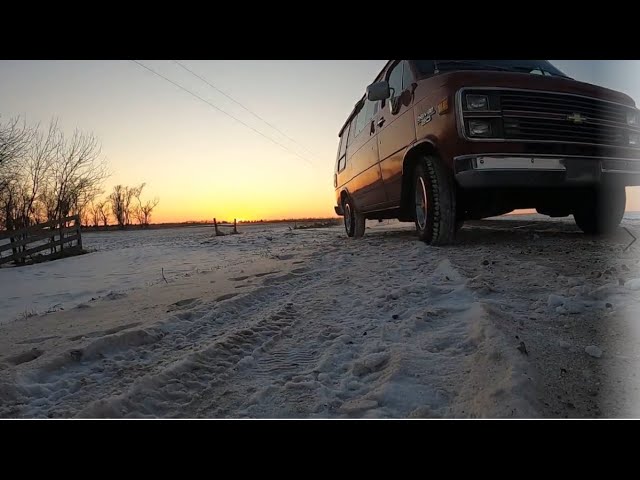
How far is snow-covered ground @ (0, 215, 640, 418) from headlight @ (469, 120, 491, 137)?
1.15 metres

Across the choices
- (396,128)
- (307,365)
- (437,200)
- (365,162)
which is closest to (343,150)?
(365,162)

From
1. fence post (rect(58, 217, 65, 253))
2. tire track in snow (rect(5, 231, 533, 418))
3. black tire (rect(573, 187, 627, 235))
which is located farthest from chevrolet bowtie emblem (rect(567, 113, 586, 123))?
fence post (rect(58, 217, 65, 253))

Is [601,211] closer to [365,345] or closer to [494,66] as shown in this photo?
[494,66]

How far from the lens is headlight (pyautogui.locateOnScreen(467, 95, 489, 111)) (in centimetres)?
335

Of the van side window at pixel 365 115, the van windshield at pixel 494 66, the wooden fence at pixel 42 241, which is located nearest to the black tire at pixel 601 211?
the van windshield at pixel 494 66

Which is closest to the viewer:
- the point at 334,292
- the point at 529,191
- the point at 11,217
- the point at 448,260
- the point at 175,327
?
the point at 175,327

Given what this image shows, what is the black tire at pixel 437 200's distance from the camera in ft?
12.5

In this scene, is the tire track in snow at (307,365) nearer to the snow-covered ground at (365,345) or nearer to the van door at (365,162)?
the snow-covered ground at (365,345)

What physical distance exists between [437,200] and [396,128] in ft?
4.36

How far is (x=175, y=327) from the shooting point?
239cm

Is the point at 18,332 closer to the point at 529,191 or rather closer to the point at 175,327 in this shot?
the point at 175,327

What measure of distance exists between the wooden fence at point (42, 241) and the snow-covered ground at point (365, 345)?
526cm
